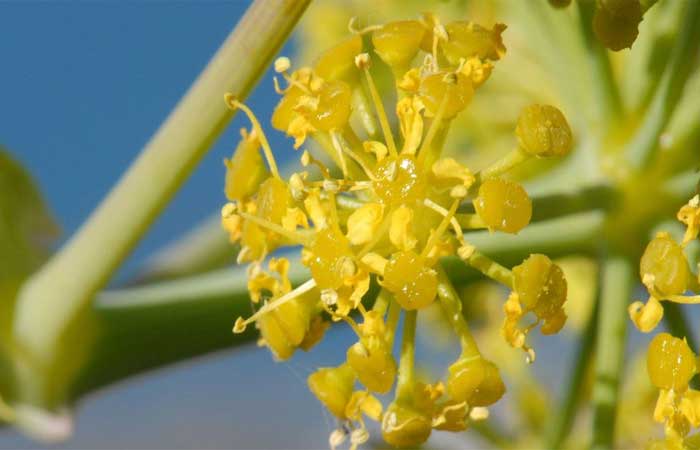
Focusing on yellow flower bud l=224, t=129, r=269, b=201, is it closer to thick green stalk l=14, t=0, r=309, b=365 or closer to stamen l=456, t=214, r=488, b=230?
thick green stalk l=14, t=0, r=309, b=365

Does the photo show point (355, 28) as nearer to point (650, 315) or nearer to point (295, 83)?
point (295, 83)

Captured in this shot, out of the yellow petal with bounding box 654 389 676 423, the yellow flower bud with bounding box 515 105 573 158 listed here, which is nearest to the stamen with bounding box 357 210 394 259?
the yellow flower bud with bounding box 515 105 573 158

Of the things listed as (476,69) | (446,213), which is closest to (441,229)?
(446,213)

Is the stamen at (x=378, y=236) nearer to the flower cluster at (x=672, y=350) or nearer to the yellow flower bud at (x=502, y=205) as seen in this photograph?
the yellow flower bud at (x=502, y=205)

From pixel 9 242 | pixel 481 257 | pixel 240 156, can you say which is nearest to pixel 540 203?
pixel 481 257

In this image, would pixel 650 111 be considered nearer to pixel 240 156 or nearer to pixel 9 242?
pixel 240 156

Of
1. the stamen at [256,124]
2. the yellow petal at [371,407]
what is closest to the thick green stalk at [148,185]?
the stamen at [256,124]

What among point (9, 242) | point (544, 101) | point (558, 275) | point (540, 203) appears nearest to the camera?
point (558, 275)
